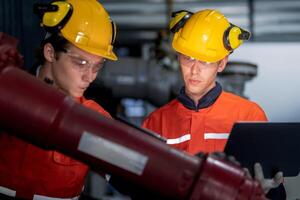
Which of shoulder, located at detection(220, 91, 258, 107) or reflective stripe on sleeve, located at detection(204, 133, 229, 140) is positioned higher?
shoulder, located at detection(220, 91, 258, 107)

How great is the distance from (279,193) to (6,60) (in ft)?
3.06

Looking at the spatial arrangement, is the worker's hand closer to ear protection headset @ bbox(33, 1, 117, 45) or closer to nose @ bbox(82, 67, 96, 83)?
nose @ bbox(82, 67, 96, 83)

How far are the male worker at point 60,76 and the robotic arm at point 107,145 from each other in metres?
0.64

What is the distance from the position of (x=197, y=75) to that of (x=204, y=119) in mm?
183

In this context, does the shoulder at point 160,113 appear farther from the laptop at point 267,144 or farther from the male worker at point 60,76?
the laptop at point 267,144

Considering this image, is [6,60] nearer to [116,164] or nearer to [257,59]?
[116,164]

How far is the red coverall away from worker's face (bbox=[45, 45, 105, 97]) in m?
0.42

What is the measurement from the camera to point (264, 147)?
173cm

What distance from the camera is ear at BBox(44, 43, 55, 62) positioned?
2127 millimetres

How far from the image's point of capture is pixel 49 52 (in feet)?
7.01

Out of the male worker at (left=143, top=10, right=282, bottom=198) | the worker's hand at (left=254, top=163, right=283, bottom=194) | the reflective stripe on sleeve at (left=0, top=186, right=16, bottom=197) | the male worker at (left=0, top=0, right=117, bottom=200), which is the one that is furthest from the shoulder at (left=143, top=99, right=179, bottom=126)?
the worker's hand at (left=254, top=163, right=283, bottom=194)

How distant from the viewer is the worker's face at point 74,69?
2078 mm

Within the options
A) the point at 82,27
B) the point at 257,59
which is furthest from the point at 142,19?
the point at 82,27

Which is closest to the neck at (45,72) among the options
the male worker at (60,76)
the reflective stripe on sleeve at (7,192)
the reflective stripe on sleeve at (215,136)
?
the male worker at (60,76)
